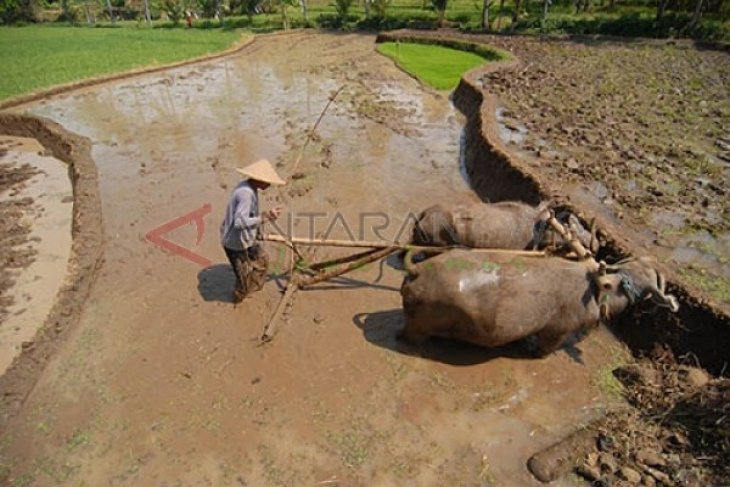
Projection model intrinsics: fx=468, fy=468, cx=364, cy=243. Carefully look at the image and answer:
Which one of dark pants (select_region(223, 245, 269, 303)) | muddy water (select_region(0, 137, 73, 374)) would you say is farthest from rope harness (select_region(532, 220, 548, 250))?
muddy water (select_region(0, 137, 73, 374))

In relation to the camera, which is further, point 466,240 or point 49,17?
point 49,17

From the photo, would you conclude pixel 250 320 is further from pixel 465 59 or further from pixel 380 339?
pixel 465 59

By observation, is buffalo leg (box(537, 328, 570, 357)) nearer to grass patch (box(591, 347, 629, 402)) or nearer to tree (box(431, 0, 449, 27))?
grass patch (box(591, 347, 629, 402))

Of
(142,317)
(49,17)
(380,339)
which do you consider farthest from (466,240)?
(49,17)

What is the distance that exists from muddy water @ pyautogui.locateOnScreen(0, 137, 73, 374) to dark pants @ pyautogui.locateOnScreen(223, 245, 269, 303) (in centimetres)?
242

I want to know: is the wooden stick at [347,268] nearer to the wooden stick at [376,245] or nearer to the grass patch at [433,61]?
the wooden stick at [376,245]

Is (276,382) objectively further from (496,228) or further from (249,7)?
(249,7)

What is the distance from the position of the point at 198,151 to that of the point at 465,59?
1357 centimetres

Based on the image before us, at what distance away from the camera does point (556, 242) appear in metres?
5.64

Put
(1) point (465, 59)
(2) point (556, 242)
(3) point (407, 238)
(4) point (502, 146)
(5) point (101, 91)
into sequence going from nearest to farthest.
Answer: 1. (2) point (556, 242)
2. (3) point (407, 238)
3. (4) point (502, 146)
4. (5) point (101, 91)
5. (1) point (465, 59)

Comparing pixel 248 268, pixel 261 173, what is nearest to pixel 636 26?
pixel 261 173

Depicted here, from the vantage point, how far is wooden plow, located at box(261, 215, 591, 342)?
509 centimetres

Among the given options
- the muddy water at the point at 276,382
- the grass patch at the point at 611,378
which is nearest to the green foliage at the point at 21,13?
the muddy water at the point at 276,382

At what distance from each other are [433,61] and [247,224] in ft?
55.3
